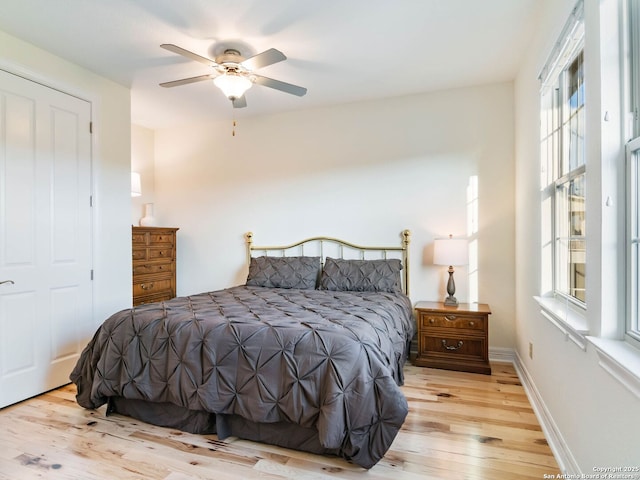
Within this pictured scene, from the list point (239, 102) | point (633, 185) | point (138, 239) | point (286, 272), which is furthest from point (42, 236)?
point (633, 185)

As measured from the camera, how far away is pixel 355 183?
13.1 ft

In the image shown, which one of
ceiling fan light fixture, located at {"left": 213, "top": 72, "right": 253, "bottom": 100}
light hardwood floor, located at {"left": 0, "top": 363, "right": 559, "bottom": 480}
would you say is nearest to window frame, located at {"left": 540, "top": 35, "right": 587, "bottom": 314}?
light hardwood floor, located at {"left": 0, "top": 363, "right": 559, "bottom": 480}

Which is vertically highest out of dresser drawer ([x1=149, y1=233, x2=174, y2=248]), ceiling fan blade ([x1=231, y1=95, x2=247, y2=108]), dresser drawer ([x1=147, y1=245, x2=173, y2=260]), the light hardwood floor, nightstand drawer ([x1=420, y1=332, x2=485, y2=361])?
ceiling fan blade ([x1=231, y1=95, x2=247, y2=108])

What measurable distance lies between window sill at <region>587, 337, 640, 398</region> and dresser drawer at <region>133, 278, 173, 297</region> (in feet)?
13.0

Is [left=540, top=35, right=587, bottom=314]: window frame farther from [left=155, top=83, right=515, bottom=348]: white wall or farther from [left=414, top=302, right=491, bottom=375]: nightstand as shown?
[left=155, top=83, right=515, bottom=348]: white wall

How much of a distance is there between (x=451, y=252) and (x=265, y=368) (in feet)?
7.02

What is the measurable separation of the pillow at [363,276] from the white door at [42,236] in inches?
88.1

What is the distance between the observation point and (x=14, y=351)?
8.80 ft

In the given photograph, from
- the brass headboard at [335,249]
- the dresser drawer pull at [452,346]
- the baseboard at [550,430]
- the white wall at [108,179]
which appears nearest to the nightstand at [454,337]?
the dresser drawer pull at [452,346]

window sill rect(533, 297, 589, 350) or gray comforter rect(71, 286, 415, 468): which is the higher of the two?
window sill rect(533, 297, 589, 350)

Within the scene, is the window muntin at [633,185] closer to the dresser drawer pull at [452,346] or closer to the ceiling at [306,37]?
the ceiling at [306,37]

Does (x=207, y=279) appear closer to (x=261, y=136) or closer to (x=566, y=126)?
(x=261, y=136)

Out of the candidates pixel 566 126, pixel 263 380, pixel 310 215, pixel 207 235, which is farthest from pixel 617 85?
pixel 207 235

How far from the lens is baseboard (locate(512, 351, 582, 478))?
1689 millimetres
